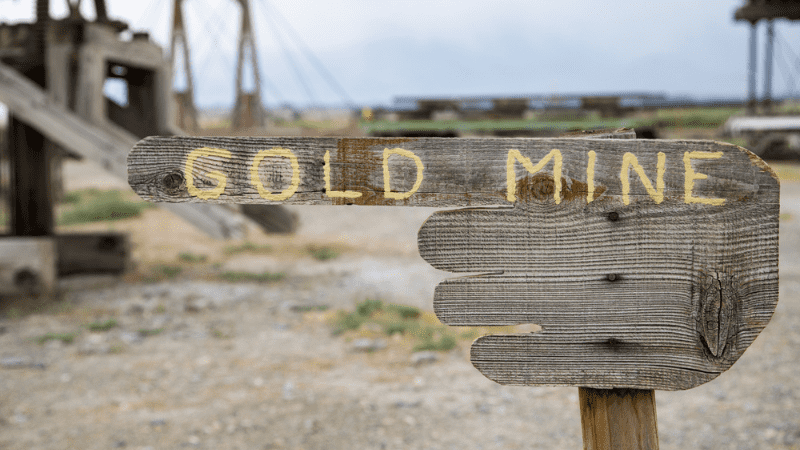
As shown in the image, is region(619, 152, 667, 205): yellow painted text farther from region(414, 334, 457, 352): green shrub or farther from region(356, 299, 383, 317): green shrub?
region(356, 299, 383, 317): green shrub

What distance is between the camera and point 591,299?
148cm

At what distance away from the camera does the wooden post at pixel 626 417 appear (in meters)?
1.62

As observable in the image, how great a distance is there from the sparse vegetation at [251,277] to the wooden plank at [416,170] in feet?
21.3

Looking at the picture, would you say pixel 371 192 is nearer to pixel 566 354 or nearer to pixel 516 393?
pixel 566 354

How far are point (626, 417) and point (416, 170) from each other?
0.83 meters

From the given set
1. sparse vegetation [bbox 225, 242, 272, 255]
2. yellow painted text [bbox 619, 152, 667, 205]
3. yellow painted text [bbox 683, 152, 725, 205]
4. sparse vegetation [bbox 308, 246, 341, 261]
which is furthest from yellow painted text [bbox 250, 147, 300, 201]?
sparse vegetation [bbox 225, 242, 272, 255]

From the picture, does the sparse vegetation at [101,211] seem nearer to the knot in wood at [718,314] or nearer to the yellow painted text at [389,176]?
the yellow painted text at [389,176]

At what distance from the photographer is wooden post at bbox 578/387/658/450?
5.31 feet

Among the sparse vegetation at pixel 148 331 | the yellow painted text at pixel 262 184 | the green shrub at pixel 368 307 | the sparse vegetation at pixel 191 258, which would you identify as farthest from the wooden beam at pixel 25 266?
the yellow painted text at pixel 262 184

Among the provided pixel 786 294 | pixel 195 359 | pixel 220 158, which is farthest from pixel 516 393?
pixel 786 294

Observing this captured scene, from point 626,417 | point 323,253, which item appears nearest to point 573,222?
point 626,417

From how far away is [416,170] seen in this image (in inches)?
57.6

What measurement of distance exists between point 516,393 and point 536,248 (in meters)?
3.32

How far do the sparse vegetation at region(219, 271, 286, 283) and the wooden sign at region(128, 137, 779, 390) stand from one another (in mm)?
6505
